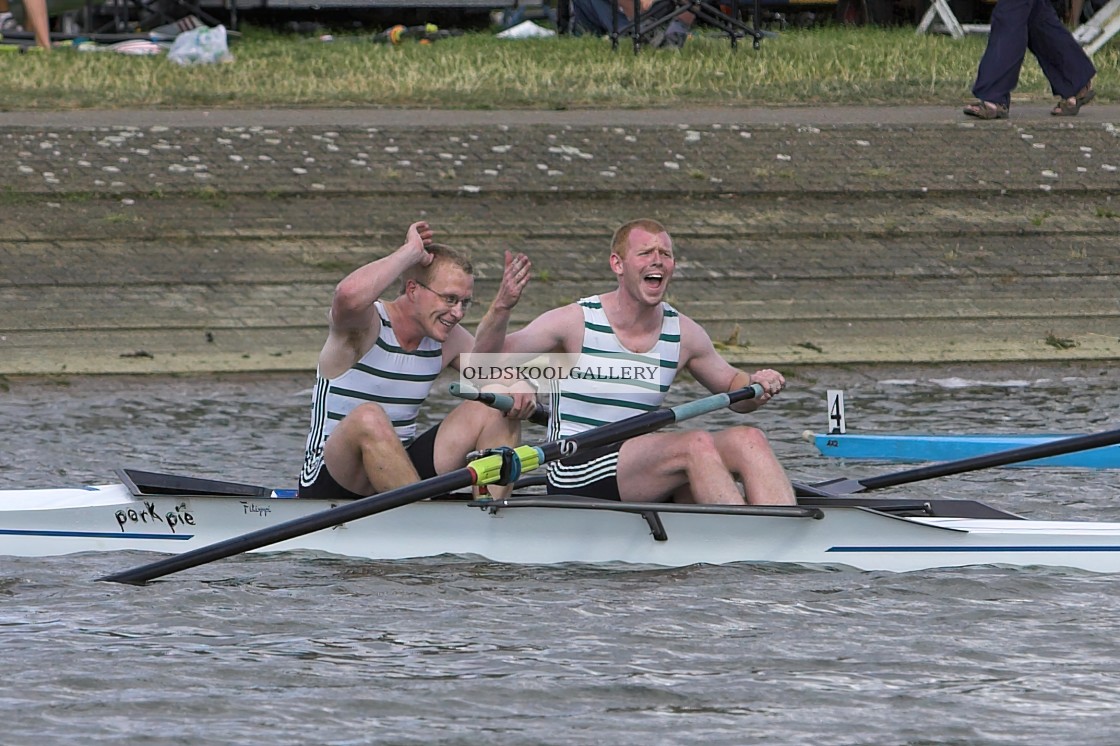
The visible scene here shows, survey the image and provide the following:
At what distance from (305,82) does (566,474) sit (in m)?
8.72

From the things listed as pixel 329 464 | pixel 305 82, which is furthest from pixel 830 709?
pixel 305 82

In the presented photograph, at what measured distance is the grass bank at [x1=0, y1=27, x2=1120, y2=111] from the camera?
1429cm

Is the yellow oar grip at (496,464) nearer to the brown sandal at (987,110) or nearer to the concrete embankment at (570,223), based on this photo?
the concrete embankment at (570,223)

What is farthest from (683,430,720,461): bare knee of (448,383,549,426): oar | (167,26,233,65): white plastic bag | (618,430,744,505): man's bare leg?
(167,26,233,65): white plastic bag

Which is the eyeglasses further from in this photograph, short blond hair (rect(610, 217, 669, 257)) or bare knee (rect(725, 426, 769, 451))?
bare knee (rect(725, 426, 769, 451))

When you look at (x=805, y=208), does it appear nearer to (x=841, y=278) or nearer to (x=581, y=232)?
(x=841, y=278)

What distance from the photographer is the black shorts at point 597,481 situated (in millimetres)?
6719

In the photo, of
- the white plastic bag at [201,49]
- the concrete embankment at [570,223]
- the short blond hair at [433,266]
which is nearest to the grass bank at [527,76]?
the white plastic bag at [201,49]

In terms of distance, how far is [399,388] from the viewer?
6.79 meters

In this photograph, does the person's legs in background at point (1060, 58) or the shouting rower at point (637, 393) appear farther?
the person's legs in background at point (1060, 58)

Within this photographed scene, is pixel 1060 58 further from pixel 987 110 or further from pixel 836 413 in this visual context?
pixel 836 413

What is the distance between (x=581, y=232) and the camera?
12523 mm

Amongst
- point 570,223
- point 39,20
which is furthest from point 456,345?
point 39,20

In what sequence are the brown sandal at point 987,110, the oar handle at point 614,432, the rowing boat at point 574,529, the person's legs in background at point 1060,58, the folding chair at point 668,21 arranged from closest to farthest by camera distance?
the oar handle at point 614,432 < the rowing boat at point 574,529 < the person's legs in background at point 1060,58 < the brown sandal at point 987,110 < the folding chair at point 668,21
